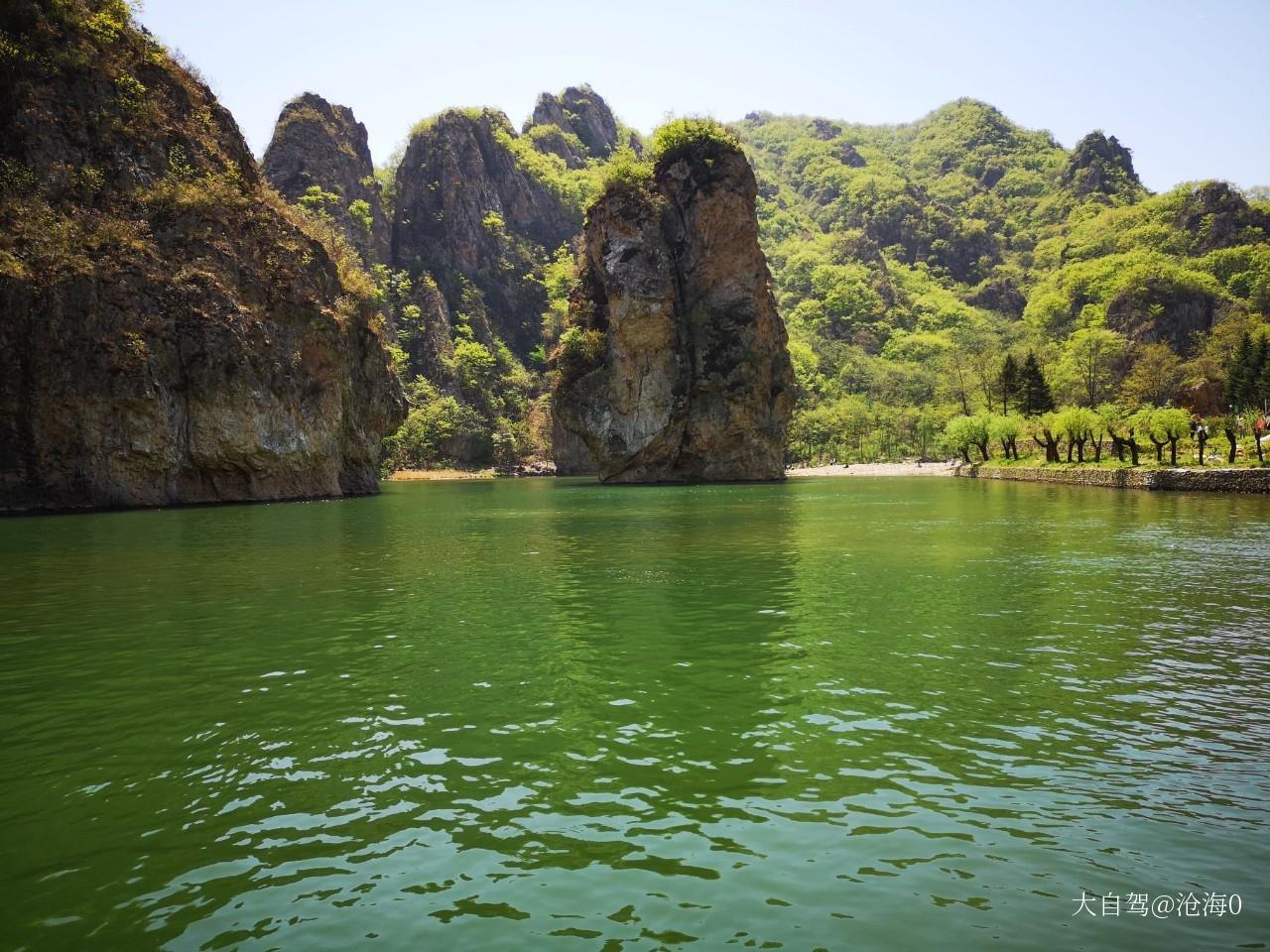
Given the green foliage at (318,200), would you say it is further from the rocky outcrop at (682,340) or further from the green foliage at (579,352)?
the green foliage at (579,352)

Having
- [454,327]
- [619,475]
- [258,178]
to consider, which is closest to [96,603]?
[258,178]

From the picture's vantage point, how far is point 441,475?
459 feet

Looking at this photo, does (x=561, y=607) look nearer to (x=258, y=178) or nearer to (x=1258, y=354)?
(x=258, y=178)

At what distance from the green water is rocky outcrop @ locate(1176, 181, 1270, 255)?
15684cm

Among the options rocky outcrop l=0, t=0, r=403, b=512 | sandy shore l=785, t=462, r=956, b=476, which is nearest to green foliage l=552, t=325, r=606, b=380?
rocky outcrop l=0, t=0, r=403, b=512

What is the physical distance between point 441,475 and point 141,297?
3425 inches

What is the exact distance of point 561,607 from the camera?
19.2m

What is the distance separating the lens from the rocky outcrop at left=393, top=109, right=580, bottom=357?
18412 cm

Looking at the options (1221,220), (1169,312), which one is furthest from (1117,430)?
(1221,220)

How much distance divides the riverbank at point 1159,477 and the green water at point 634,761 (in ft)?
120

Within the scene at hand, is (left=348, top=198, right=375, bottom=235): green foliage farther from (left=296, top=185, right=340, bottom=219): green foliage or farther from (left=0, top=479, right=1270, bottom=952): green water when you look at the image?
(left=0, top=479, right=1270, bottom=952): green water

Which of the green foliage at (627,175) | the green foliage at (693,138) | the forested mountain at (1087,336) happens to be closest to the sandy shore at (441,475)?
the forested mountain at (1087,336)

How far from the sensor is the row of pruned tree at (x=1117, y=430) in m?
60.5

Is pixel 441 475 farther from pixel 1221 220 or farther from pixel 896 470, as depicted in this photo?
pixel 1221 220
